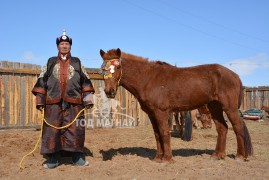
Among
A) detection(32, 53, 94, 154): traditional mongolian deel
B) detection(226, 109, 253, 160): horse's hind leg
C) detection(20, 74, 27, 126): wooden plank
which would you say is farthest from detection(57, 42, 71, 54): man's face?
detection(20, 74, 27, 126): wooden plank

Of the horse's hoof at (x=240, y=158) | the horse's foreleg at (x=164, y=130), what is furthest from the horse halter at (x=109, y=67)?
the horse's hoof at (x=240, y=158)

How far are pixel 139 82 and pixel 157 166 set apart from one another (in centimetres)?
170

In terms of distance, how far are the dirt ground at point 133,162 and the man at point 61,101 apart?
0.37m

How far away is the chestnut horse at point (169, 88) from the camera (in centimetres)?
616

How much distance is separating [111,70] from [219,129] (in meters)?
2.78

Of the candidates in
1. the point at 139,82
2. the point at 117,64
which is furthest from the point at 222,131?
the point at 117,64

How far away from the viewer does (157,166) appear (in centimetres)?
591

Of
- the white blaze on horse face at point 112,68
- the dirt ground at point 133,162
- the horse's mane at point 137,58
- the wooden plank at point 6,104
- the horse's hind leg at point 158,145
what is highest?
the horse's mane at point 137,58

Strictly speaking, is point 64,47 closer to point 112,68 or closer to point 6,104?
point 112,68

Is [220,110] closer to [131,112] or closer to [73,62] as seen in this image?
[73,62]

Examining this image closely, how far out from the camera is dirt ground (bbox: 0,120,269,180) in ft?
17.4

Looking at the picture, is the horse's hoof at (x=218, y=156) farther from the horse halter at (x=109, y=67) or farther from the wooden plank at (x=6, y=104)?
the wooden plank at (x=6, y=104)

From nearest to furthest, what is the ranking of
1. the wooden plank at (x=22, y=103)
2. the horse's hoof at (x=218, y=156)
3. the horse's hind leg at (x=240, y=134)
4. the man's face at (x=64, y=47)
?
1. the man's face at (x=64, y=47)
2. the horse's hind leg at (x=240, y=134)
3. the horse's hoof at (x=218, y=156)
4. the wooden plank at (x=22, y=103)

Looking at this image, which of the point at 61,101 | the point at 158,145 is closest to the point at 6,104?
the point at 61,101
